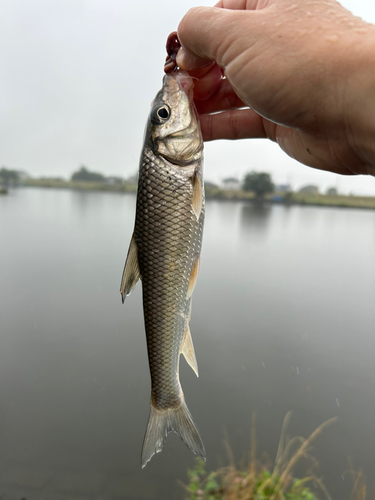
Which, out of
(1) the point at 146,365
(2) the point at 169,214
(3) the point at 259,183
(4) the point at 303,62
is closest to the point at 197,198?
(2) the point at 169,214

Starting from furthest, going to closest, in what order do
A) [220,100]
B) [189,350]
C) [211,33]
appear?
[220,100], [189,350], [211,33]

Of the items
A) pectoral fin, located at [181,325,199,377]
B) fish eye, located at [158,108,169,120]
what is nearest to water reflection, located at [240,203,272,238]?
pectoral fin, located at [181,325,199,377]

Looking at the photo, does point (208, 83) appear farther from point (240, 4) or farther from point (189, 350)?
point (189, 350)

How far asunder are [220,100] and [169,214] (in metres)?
0.55

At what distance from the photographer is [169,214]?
0.80 m

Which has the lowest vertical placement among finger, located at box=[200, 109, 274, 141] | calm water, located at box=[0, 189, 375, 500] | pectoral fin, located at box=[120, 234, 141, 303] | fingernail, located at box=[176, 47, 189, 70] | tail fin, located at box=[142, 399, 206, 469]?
calm water, located at box=[0, 189, 375, 500]

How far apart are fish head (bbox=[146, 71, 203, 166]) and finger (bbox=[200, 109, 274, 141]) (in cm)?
30

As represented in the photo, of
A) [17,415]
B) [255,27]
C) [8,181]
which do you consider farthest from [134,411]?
[8,181]

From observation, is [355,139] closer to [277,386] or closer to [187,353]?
[187,353]

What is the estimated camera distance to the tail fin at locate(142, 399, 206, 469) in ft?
3.07

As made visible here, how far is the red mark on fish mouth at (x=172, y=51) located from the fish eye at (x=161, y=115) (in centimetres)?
14

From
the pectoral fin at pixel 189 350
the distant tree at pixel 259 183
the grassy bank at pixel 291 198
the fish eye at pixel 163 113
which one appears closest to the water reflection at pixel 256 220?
the grassy bank at pixel 291 198

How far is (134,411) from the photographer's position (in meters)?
3.85

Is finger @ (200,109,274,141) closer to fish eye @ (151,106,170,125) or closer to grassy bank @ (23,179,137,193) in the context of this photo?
fish eye @ (151,106,170,125)
